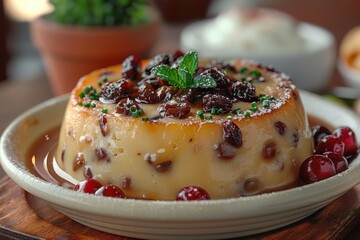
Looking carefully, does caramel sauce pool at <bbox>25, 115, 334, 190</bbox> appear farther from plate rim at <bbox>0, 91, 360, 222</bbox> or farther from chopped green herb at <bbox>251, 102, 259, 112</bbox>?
chopped green herb at <bbox>251, 102, 259, 112</bbox>

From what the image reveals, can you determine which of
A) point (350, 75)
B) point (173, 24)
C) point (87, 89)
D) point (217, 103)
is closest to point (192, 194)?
point (217, 103)

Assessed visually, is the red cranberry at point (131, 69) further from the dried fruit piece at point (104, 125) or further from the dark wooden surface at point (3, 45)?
the dark wooden surface at point (3, 45)

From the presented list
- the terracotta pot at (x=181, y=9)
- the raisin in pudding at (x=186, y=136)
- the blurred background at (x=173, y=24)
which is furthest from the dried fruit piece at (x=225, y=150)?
the terracotta pot at (x=181, y=9)

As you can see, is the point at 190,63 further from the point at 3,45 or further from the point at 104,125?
the point at 3,45

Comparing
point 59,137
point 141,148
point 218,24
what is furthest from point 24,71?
point 141,148

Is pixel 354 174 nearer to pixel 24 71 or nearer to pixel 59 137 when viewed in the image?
pixel 59 137

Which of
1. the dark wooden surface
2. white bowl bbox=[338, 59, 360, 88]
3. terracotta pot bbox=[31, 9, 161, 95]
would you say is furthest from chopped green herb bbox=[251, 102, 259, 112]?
the dark wooden surface
